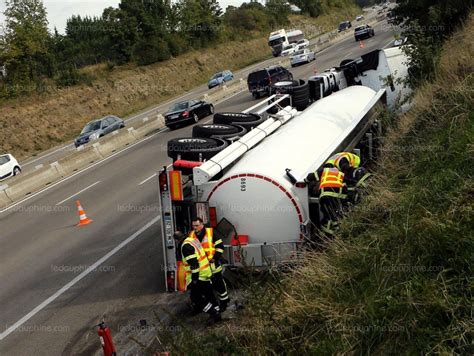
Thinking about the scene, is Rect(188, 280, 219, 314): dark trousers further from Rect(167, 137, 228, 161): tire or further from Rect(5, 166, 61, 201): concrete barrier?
Rect(5, 166, 61, 201): concrete barrier

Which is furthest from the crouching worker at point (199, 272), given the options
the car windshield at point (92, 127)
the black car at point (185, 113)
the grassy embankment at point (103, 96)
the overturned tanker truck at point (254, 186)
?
the grassy embankment at point (103, 96)

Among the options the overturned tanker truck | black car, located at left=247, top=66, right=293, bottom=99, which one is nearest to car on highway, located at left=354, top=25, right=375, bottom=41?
black car, located at left=247, top=66, right=293, bottom=99

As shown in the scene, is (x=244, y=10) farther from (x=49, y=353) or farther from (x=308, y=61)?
(x=49, y=353)

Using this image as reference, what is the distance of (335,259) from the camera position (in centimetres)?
595

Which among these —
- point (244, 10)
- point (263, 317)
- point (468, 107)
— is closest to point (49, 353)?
point (263, 317)

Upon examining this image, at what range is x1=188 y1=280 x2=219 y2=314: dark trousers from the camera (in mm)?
6992

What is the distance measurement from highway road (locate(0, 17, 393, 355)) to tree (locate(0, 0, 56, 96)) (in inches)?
1165

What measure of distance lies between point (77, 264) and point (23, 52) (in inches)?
1644

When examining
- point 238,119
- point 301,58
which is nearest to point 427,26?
point 238,119

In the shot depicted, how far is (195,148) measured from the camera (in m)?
9.20

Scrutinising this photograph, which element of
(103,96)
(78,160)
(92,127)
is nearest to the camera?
(78,160)

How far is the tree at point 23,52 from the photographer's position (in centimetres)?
4434

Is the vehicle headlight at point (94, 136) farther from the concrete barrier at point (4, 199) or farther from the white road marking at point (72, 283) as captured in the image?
the white road marking at point (72, 283)

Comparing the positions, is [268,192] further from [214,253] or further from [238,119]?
[238,119]
